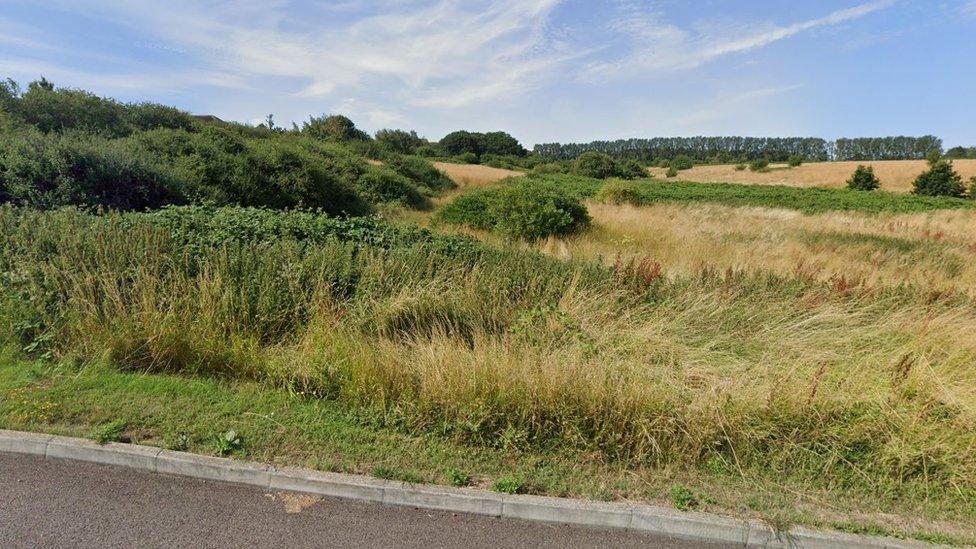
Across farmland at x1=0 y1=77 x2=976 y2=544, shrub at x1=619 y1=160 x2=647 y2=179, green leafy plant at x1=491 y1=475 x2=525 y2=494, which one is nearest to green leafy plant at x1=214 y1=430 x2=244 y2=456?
farmland at x1=0 y1=77 x2=976 y2=544

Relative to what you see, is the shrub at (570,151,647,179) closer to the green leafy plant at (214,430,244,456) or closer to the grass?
the grass

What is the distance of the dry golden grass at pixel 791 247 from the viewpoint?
846 centimetres

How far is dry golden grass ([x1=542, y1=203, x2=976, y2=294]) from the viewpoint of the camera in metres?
8.46

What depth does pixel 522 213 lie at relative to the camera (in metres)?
12.7

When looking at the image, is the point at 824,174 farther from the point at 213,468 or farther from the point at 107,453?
the point at 107,453

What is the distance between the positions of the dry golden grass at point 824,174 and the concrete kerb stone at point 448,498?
53980 mm

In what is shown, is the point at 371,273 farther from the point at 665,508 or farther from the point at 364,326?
the point at 665,508

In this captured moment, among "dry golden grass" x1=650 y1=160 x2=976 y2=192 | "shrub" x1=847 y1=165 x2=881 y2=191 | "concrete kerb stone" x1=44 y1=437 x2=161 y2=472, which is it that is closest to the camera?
"concrete kerb stone" x1=44 y1=437 x2=161 y2=472

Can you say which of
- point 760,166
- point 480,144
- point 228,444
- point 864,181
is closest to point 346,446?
point 228,444

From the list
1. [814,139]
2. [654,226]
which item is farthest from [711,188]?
[814,139]

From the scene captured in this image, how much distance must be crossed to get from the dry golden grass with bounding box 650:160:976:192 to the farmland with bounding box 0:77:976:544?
168 ft

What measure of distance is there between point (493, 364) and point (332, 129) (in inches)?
1655

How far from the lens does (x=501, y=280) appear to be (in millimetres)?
5625

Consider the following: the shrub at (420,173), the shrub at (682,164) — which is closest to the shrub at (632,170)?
the shrub at (682,164)
